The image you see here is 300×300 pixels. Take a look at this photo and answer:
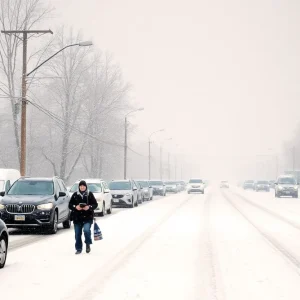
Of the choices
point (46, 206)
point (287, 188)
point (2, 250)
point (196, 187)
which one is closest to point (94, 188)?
point (46, 206)

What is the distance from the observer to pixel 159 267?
418 inches

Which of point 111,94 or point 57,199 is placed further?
point 111,94

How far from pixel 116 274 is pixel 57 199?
8760mm

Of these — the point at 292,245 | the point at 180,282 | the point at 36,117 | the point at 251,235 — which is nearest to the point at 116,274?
the point at 180,282

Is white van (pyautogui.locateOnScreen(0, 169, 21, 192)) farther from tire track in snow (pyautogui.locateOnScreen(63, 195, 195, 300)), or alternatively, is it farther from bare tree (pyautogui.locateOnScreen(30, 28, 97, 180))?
bare tree (pyautogui.locateOnScreen(30, 28, 97, 180))

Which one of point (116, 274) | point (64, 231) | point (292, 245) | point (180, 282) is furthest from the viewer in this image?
point (64, 231)

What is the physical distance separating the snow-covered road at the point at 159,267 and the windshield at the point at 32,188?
5.61 feet

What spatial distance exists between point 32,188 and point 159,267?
30.3ft

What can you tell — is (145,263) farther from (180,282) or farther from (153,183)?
(153,183)

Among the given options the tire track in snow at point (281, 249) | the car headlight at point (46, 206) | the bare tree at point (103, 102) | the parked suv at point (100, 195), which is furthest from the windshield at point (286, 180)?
the car headlight at point (46, 206)

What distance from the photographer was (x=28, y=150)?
60.6m

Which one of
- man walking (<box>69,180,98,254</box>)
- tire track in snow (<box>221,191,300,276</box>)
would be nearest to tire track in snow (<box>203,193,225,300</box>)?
tire track in snow (<box>221,191,300,276</box>)

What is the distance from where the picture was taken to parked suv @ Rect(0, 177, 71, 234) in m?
17.1

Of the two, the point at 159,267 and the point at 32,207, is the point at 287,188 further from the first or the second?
the point at 159,267
